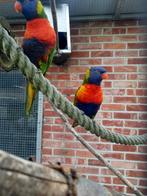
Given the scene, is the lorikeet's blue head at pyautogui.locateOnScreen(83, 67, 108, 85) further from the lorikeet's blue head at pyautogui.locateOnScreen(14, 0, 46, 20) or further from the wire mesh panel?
the wire mesh panel

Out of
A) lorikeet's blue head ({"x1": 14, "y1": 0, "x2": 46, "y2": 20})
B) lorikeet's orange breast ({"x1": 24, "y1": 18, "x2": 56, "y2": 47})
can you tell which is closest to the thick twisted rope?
lorikeet's orange breast ({"x1": 24, "y1": 18, "x2": 56, "y2": 47})

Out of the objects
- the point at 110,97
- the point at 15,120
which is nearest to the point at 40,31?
Answer: the point at 110,97

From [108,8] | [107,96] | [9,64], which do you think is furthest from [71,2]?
[9,64]

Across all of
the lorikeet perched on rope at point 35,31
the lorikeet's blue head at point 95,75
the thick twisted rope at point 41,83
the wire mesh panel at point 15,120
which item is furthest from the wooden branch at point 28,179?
the wire mesh panel at point 15,120

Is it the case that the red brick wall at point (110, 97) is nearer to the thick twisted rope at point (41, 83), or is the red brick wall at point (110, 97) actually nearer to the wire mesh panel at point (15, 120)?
the wire mesh panel at point (15, 120)

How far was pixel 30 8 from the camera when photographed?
6.84ft

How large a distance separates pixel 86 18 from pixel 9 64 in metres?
1.49

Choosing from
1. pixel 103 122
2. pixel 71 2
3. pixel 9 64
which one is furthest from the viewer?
pixel 103 122

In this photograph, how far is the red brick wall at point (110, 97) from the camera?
280 centimetres

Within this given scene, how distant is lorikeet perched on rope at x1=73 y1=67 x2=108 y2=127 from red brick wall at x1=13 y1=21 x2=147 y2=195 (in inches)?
14.7

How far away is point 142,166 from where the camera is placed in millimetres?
2770

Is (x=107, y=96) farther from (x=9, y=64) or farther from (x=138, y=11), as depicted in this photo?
(x=9, y=64)

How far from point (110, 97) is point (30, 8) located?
106cm

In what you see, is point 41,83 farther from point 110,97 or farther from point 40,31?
point 110,97
